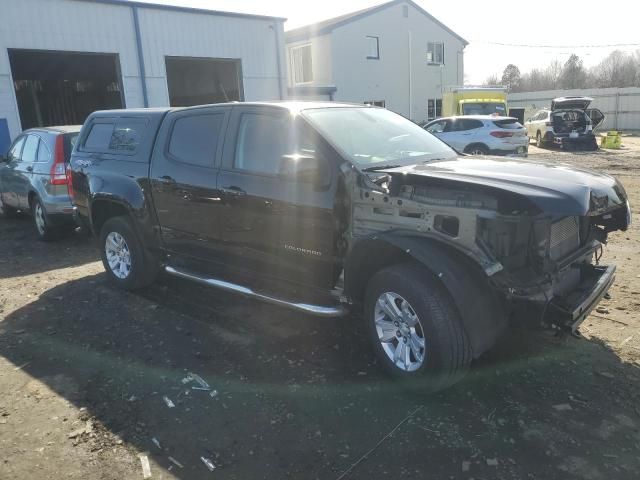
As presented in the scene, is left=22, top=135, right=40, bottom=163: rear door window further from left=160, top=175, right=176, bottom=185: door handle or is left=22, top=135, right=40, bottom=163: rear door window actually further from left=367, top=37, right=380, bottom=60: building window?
left=367, top=37, right=380, bottom=60: building window

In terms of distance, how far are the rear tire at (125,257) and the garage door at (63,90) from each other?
1550 cm

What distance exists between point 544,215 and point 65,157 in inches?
274

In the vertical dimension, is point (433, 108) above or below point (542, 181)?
above

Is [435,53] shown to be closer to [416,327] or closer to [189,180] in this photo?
[189,180]

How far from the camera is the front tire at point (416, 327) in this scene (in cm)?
326

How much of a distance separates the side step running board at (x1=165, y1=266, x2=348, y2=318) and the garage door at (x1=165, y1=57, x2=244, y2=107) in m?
15.7

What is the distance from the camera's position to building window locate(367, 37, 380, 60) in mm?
28891

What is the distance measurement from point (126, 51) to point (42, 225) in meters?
9.01

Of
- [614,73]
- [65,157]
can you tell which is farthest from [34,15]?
[614,73]

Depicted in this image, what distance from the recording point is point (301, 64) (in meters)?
29.0

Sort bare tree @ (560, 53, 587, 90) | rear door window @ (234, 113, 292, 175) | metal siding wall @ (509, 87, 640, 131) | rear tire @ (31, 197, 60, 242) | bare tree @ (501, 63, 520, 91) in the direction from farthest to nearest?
bare tree @ (501, 63, 520, 91), bare tree @ (560, 53, 587, 90), metal siding wall @ (509, 87, 640, 131), rear tire @ (31, 197, 60, 242), rear door window @ (234, 113, 292, 175)

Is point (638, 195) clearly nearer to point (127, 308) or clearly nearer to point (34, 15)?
point (127, 308)

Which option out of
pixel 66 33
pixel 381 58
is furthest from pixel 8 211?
pixel 381 58

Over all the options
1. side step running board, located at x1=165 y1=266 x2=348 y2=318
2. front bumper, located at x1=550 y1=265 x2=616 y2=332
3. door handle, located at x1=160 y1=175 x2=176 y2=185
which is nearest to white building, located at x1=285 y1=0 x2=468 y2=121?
door handle, located at x1=160 y1=175 x2=176 y2=185
